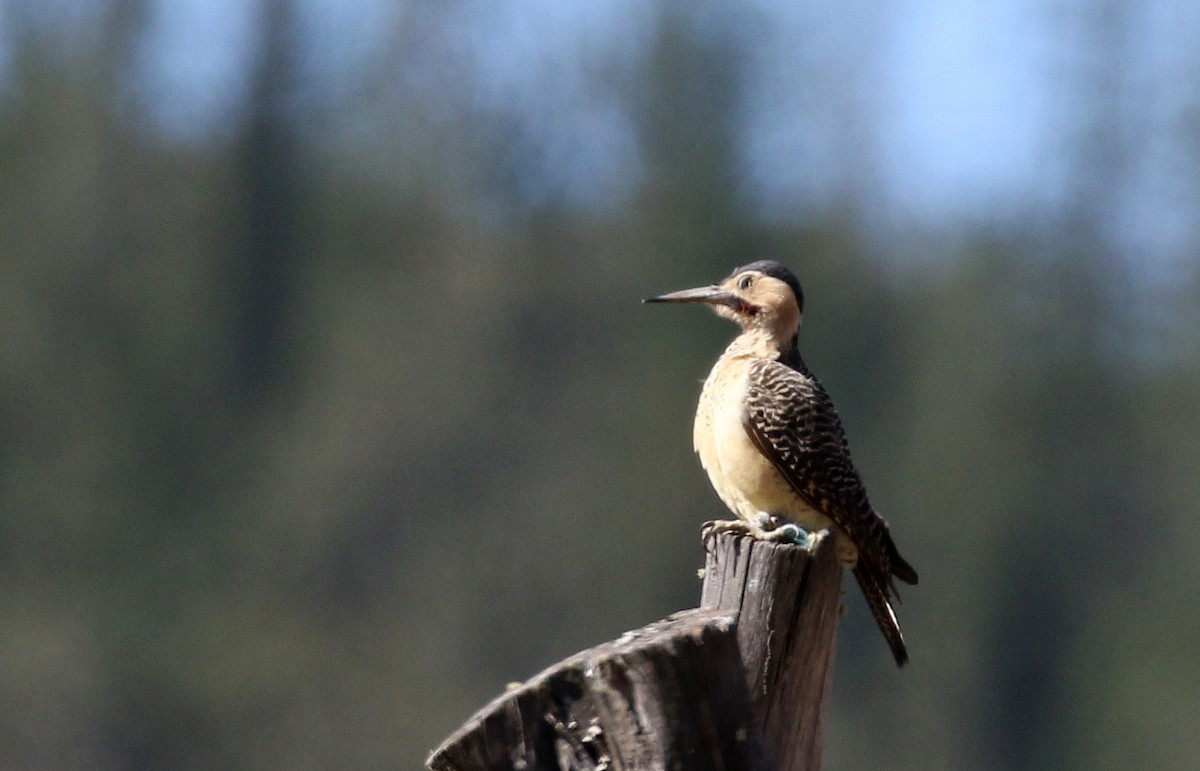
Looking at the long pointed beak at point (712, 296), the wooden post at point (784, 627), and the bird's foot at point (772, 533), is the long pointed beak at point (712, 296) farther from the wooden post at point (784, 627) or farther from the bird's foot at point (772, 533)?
the wooden post at point (784, 627)

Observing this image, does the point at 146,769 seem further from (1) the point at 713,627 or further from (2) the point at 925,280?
(1) the point at 713,627

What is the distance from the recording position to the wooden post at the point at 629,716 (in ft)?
17.0

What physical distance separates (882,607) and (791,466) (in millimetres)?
685

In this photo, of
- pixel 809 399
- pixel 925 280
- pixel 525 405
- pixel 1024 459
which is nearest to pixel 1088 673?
pixel 1024 459

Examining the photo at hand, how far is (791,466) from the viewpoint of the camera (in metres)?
8.47

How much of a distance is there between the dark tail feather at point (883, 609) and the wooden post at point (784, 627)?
178 cm

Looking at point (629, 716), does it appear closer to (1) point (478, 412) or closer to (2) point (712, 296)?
(2) point (712, 296)

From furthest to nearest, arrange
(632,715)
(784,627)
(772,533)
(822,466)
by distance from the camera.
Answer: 1. (822,466)
2. (772,533)
3. (784,627)
4. (632,715)

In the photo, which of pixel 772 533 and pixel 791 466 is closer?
pixel 772 533

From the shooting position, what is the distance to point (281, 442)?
58.3m

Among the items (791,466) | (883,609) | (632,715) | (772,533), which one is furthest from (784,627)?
(791,466)

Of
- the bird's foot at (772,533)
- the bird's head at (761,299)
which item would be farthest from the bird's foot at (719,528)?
the bird's head at (761,299)

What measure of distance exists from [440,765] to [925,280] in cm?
6022

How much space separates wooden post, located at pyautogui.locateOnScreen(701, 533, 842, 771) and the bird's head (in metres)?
3.12
